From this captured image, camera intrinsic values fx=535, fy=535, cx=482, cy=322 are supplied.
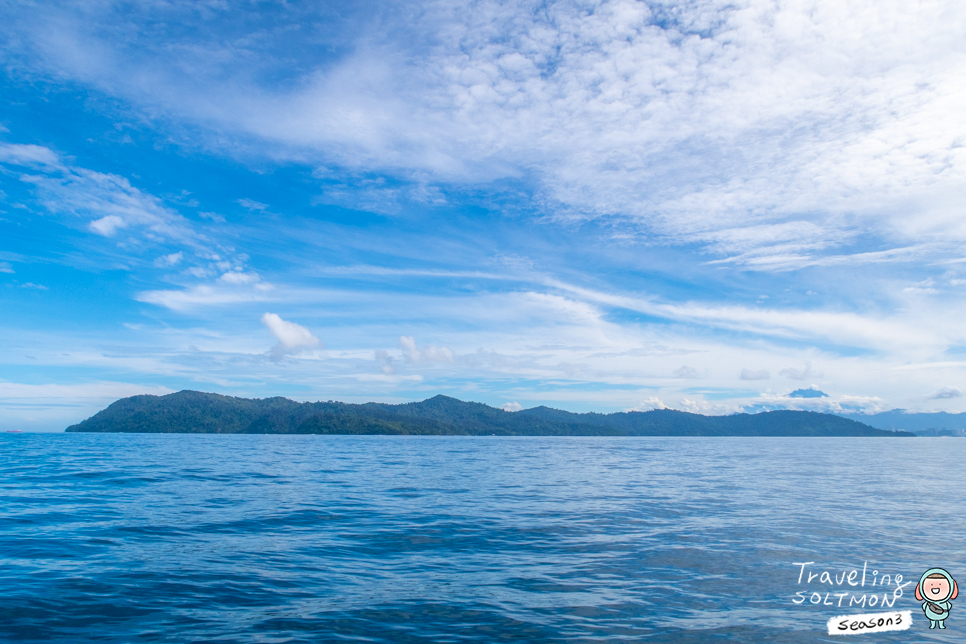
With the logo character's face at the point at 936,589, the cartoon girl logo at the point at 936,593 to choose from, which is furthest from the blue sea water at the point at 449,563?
the logo character's face at the point at 936,589

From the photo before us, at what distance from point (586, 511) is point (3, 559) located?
25895mm

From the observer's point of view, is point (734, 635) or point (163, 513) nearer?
point (734, 635)

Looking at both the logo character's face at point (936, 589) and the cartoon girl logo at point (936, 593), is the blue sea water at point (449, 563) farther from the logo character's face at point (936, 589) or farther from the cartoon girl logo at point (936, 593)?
the logo character's face at point (936, 589)

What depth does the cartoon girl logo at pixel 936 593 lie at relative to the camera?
1444 centimetres

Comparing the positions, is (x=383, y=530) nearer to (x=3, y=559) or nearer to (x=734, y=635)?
(x=3, y=559)

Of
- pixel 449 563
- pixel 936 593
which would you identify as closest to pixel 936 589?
pixel 936 593

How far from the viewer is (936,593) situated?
1594cm

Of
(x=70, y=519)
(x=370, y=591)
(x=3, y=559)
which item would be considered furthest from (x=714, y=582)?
(x=70, y=519)

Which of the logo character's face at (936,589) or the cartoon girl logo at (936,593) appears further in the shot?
the logo character's face at (936,589)

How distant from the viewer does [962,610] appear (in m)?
14.8

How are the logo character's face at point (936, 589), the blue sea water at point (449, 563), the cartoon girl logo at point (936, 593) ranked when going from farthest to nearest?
the logo character's face at point (936, 589), the cartoon girl logo at point (936, 593), the blue sea water at point (449, 563)

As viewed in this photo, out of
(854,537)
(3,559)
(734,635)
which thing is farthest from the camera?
(854,537)

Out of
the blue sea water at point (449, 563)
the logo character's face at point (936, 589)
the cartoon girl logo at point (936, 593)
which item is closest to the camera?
the blue sea water at point (449, 563)

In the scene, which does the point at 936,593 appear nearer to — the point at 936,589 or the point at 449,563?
the point at 936,589
